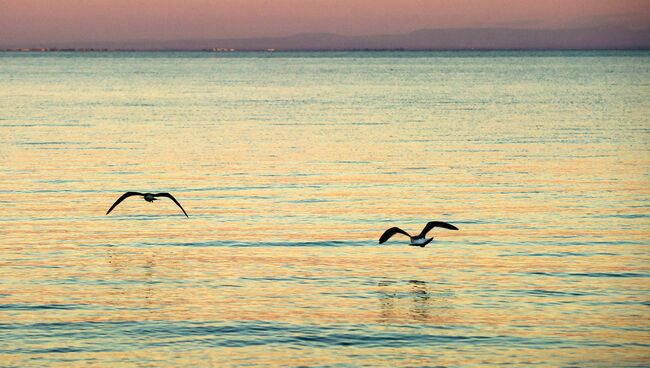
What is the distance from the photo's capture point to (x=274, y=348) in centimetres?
2092

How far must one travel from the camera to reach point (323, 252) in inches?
1176

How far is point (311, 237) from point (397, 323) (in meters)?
9.52

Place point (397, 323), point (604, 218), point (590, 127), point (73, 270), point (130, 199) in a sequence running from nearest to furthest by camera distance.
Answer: point (397, 323)
point (73, 270)
point (604, 218)
point (130, 199)
point (590, 127)

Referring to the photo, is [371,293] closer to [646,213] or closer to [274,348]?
[274,348]

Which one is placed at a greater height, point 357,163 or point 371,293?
point 357,163

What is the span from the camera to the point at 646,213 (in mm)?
36781

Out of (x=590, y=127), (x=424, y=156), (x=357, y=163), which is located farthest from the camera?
(x=590, y=127)

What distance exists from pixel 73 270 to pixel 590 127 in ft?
175

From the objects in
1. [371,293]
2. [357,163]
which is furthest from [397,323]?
[357,163]

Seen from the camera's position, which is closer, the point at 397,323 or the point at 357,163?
the point at 397,323

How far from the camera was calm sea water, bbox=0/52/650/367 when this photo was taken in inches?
840

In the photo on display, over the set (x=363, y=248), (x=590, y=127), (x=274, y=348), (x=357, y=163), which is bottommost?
(x=274, y=348)

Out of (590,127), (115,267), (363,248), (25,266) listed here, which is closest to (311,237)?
(363,248)

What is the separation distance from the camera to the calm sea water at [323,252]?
70.0ft
